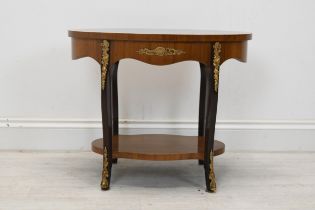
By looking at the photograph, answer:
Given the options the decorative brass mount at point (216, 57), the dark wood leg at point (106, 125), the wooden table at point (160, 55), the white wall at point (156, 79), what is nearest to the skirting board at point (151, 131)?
the white wall at point (156, 79)

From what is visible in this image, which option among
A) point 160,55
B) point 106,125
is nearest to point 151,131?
point 106,125

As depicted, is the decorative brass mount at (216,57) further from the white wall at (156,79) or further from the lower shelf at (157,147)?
the white wall at (156,79)

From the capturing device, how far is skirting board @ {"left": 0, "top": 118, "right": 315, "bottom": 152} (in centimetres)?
387

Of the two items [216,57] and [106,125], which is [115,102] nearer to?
[106,125]

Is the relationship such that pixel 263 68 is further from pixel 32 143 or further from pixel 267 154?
pixel 32 143

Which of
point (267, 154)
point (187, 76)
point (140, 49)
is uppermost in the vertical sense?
point (140, 49)

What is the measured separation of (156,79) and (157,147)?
2.58ft

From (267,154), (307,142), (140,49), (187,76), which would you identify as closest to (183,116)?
(187,76)

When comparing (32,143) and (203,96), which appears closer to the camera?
(203,96)

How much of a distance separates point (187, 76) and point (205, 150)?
0.93 m

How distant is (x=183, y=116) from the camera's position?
3.90 metres

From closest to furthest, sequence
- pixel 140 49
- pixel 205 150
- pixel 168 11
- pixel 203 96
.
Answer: pixel 140 49 < pixel 205 150 < pixel 203 96 < pixel 168 11

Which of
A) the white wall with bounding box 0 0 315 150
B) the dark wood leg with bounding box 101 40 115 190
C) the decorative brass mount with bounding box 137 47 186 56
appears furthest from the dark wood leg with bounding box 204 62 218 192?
the white wall with bounding box 0 0 315 150

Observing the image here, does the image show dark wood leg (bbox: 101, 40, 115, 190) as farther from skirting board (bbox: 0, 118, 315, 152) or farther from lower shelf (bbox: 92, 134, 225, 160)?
skirting board (bbox: 0, 118, 315, 152)
